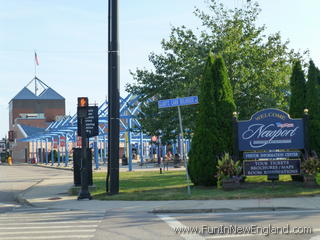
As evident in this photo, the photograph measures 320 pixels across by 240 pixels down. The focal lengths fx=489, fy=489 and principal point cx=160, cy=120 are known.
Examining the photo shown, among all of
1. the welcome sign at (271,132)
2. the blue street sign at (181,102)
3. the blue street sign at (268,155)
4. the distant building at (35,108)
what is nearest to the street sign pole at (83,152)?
the blue street sign at (181,102)

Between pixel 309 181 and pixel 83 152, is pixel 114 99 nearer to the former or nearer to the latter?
pixel 83 152

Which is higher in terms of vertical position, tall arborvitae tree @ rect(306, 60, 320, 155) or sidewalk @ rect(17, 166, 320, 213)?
tall arborvitae tree @ rect(306, 60, 320, 155)

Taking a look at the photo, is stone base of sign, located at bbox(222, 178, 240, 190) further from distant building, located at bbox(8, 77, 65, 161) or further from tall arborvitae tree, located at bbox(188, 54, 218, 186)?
distant building, located at bbox(8, 77, 65, 161)

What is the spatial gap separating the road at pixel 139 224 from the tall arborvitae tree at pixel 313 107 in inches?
253

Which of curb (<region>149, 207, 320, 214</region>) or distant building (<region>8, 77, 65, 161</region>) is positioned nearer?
curb (<region>149, 207, 320, 214</region>)

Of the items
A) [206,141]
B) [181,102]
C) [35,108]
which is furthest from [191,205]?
[35,108]

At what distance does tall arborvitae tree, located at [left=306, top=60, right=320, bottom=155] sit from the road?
6.43m

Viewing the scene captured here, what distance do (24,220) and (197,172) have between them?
7.48m

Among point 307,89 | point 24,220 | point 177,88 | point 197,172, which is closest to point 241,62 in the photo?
point 177,88

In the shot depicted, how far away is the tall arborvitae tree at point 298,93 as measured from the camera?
1883cm

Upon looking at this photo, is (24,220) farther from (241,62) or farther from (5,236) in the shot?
(241,62)

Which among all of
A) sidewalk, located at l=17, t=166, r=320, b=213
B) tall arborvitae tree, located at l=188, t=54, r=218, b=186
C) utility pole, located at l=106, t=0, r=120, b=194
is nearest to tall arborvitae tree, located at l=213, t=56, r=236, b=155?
tall arborvitae tree, located at l=188, t=54, r=218, b=186

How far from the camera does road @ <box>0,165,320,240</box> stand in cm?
935

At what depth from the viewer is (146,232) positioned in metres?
9.77
